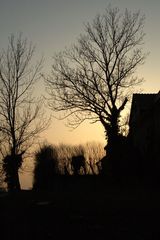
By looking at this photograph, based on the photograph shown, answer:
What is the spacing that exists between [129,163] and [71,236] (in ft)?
73.2

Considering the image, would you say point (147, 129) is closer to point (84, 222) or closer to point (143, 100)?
point (143, 100)

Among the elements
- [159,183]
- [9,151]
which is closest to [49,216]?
[159,183]

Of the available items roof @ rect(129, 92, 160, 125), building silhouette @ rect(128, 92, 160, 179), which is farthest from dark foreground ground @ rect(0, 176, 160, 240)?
roof @ rect(129, 92, 160, 125)

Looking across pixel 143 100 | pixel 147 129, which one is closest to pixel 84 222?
pixel 147 129

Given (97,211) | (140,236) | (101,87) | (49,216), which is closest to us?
(140,236)

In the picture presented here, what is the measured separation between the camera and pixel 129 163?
3209 cm

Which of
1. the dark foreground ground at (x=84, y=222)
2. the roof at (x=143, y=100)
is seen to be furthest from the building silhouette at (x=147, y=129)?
the dark foreground ground at (x=84, y=222)

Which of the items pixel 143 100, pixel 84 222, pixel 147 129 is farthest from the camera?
pixel 143 100

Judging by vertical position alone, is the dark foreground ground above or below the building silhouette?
below

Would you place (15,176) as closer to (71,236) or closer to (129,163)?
(129,163)

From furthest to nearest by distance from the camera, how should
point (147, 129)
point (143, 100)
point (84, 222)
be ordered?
point (143, 100)
point (147, 129)
point (84, 222)

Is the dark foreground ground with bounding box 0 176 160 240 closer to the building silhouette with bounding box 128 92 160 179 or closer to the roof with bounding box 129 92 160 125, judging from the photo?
the building silhouette with bounding box 128 92 160 179

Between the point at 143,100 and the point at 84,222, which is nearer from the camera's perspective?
the point at 84,222

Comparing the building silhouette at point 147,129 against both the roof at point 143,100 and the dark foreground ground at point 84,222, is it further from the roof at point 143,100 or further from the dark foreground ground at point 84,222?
the dark foreground ground at point 84,222
